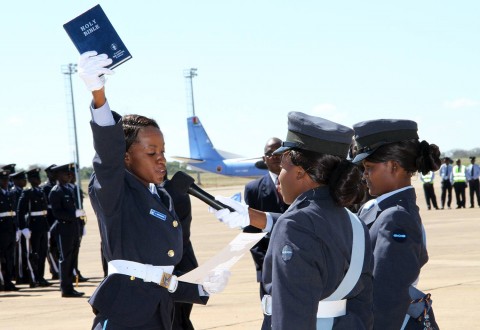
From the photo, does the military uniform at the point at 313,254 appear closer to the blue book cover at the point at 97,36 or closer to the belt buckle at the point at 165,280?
the belt buckle at the point at 165,280

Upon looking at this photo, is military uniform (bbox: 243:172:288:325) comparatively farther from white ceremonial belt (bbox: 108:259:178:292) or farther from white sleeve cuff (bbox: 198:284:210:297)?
white ceremonial belt (bbox: 108:259:178:292)

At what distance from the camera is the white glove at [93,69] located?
3814 millimetres

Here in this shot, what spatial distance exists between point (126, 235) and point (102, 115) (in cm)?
57

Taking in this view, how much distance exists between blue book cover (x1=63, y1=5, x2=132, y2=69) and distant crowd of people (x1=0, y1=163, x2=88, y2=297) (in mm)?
9546

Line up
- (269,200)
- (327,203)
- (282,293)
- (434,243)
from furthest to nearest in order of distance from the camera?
(434,243), (269,200), (327,203), (282,293)

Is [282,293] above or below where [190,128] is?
above

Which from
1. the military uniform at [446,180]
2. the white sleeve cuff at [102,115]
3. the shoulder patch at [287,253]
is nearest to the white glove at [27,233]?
the white sleeve cuff at [102,115]

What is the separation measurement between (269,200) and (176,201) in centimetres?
129

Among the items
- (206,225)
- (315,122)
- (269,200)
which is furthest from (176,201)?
(206,225)

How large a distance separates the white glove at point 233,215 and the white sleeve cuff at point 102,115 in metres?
0.72

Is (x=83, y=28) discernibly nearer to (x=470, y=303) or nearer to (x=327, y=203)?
(x=327, y=203)

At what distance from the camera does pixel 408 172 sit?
14.2ft

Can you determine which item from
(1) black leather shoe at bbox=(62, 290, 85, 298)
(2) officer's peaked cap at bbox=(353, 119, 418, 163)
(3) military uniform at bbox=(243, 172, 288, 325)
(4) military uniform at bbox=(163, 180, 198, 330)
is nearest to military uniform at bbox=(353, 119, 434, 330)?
(2) officer's peaked cap at bbox=(353, 119, 418, 163)

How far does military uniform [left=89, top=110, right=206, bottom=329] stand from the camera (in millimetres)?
3934
